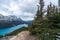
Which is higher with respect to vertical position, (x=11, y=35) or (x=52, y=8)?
(x=52, y=8)

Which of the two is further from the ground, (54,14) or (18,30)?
(54,14)

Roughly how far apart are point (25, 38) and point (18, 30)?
0.82m

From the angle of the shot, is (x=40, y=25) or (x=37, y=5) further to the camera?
(x=37, y=5)

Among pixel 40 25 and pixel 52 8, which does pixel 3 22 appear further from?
pixel 52 8

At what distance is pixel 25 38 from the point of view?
11836 mm

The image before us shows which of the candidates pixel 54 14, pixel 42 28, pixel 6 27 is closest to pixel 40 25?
pixel 42 28

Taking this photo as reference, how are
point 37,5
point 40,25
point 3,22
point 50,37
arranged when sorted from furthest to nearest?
point 37,5
point 40,25
point 3,22
point 50,37

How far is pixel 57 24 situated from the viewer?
1230 centimetres

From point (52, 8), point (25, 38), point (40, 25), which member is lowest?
point (25, 38)

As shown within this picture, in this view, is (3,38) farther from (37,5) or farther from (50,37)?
(37,5)

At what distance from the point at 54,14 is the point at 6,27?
355cm

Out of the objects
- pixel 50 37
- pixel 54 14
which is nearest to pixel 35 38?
pixel 50 37

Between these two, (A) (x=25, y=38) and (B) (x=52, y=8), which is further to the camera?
(B) (x=52, y=8)

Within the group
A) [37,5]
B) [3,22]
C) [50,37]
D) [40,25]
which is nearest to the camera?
[50,37]
